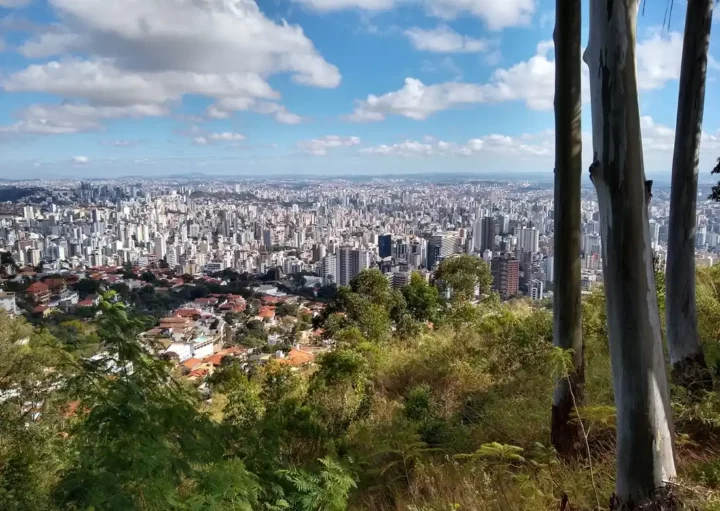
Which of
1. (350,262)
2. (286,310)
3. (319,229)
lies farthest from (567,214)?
(319,229)

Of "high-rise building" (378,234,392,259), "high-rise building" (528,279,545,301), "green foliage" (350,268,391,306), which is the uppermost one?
"green foliage" (350,268,391,306)

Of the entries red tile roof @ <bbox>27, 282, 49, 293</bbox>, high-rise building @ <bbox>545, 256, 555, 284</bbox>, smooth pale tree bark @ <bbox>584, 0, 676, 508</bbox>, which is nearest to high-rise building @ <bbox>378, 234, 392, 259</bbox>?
red tile roof @ <bbox>27, 282, 49, 293</bbox>

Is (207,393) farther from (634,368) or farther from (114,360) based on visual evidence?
(634,368)

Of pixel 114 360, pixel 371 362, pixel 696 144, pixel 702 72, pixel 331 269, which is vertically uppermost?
pixel 702 72

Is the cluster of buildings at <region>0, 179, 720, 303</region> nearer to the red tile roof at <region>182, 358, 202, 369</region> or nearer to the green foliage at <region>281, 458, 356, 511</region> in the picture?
the green foliage at <region>281, 458, 356, 511</region>

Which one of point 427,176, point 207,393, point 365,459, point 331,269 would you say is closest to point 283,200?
point 427,176

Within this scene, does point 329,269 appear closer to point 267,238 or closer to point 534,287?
point 534,287
